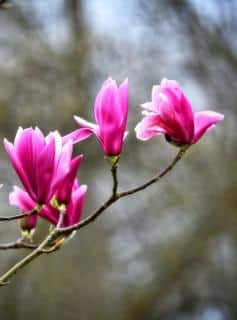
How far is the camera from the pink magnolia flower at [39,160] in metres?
0.79

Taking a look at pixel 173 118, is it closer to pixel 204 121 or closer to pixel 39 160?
pixel 204 121

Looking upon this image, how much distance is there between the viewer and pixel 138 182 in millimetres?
3977

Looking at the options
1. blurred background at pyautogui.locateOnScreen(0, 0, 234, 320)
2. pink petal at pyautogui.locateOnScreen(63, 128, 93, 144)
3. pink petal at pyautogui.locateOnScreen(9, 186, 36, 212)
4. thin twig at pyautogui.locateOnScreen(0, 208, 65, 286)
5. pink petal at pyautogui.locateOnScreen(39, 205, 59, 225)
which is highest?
blurred background at pyautogui.locateOnScreen(0, 0, 234, 320)

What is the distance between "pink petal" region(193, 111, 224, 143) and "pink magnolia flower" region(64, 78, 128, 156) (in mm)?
86

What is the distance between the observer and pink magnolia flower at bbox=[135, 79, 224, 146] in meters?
0.83

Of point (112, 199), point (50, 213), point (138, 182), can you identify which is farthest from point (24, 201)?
point (138, 182)

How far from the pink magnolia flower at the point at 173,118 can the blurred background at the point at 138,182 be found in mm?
2801

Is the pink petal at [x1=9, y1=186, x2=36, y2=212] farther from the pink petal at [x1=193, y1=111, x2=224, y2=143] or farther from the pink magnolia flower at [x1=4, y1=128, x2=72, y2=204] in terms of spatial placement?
the pink petal at [x1=193, y1=111, x2=224, y2=143]

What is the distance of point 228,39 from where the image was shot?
3.59 metres

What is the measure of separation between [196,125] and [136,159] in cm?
313

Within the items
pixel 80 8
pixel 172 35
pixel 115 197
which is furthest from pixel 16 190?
pixel 80 8

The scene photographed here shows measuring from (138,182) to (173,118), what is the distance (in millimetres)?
3148

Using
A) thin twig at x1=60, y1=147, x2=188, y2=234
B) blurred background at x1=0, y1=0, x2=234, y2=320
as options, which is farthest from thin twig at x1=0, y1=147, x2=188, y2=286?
blurred background at x1=0, y1=0, x2=234, y2=320

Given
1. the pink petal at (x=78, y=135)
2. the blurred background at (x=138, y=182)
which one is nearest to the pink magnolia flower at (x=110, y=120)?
the pink petal at (x=78, y=135)
